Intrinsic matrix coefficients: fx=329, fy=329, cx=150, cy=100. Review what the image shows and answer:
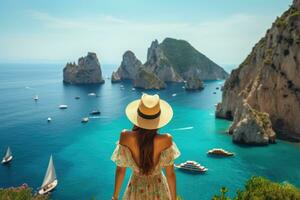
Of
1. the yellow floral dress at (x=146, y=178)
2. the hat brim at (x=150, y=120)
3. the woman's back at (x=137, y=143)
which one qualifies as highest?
the hat brim at (x=150, y=120)

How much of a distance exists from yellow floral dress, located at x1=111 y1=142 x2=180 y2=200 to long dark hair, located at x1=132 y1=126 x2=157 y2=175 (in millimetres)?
179

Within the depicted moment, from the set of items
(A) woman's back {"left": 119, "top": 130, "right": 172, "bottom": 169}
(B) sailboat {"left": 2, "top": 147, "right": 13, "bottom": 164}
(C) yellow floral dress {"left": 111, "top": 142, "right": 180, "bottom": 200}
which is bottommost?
(B) sailboat {"left": 2, "top": 147, "right": 13, "bottom": 164}

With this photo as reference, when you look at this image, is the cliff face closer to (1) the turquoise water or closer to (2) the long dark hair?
(1) the turquoise water

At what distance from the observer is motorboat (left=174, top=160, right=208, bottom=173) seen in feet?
206

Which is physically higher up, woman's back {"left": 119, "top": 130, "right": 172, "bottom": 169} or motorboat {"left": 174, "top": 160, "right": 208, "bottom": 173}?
woman's back {"left": 119, "top": 130, "right": 172, "bottom": 169}

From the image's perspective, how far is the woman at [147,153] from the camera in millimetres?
7562

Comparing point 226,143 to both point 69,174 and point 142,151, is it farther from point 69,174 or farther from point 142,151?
point 142,151

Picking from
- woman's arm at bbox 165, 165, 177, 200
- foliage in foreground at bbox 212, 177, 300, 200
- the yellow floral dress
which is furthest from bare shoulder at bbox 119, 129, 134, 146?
foliage in foreground at bbox 212, 177, 300, 200

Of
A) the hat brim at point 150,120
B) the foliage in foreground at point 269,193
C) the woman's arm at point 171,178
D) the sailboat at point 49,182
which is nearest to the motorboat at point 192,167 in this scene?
the sailboat at point 49,182

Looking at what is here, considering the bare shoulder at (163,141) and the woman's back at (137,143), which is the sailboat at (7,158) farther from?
the bare shoulder at (163,141)

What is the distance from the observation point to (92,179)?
59.8 meters

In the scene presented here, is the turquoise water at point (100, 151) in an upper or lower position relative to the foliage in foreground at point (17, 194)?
lower

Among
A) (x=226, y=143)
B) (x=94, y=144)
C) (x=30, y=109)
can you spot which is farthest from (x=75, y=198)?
(x=30, y=109)

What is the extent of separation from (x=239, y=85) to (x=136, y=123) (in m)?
109
